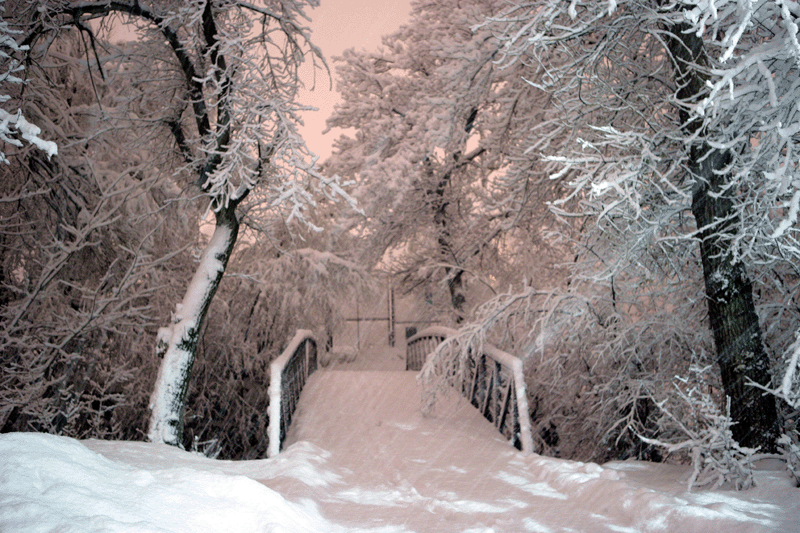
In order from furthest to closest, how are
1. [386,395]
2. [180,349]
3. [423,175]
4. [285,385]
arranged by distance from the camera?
[423,175]
[386,395]
[285,385]
[180,349]

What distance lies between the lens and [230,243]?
5.96 metres

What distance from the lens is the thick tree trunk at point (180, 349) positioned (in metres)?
5.30

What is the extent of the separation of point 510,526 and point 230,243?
4453mm

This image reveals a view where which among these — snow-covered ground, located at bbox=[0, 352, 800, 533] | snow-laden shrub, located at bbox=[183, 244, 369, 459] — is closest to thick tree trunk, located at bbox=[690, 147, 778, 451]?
snow-covered ground, located at bbox=[0, 352, 800, 533]

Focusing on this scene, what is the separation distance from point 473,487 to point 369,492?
2.53ft

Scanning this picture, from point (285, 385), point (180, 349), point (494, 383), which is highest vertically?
point (180, 349)

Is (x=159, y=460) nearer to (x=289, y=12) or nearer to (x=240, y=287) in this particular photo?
(x=289, y=12)

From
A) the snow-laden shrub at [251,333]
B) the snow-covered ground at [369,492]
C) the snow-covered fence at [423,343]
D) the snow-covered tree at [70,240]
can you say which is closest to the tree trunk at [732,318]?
the snow-covered ground at [369,492]

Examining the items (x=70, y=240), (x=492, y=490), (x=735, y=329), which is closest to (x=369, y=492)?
(x=492, y=490)

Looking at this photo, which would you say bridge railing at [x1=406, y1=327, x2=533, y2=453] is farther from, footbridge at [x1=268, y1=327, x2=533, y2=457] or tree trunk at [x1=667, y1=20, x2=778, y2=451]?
tree trunk at [x1=667, y1=20, x2=778, y2=451]

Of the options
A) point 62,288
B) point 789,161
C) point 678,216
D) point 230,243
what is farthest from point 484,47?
point 62,288

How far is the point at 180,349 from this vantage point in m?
5.48

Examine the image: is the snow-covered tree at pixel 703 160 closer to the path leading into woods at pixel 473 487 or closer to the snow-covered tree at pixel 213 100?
the path leading into woods at pixel 473 487

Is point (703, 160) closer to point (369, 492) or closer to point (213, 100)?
point (369, 492)
